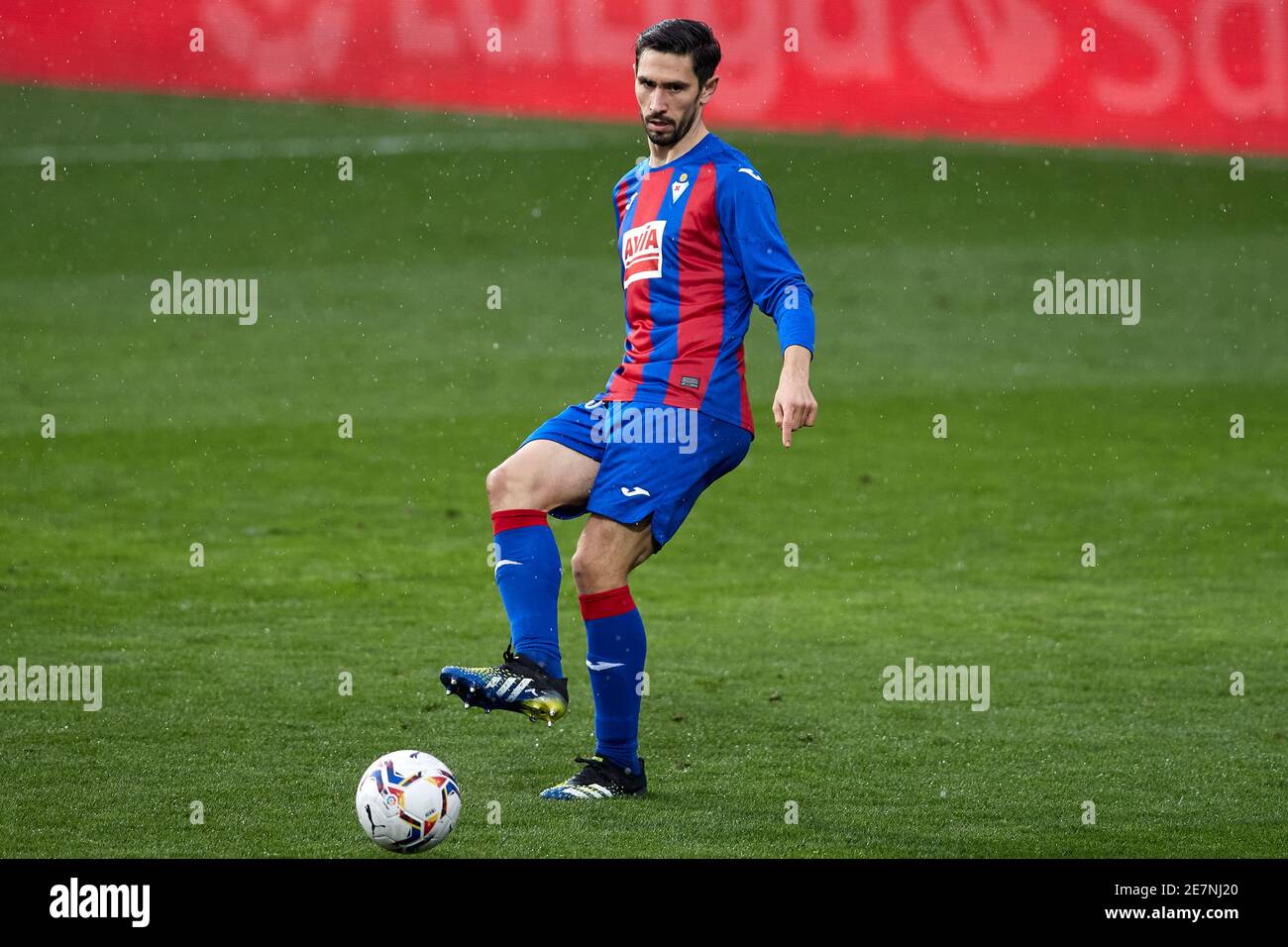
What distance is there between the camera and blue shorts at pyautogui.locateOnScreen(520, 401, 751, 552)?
511 centimetres

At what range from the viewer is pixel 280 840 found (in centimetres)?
476

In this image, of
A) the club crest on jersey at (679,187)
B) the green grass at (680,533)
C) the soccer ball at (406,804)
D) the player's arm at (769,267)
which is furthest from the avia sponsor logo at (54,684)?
the player's arm at (769,267)

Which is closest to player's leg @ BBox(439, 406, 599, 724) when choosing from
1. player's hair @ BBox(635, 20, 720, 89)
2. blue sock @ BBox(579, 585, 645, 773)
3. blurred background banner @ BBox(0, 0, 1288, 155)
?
blue sock @ BBox(579, 585, 645, 773)

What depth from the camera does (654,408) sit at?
520 cm

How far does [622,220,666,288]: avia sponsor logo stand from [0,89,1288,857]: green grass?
1.60 metres

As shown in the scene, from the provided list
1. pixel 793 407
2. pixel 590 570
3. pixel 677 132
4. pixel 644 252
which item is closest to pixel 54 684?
pixel 590 570

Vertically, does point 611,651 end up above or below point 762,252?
below

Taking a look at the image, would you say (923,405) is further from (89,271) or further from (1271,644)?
(89,271)

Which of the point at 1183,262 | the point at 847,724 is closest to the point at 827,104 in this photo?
the point at 1183,262

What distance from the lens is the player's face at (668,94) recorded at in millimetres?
5168

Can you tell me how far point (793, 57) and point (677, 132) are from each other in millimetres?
11416

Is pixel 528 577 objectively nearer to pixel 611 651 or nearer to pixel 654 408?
pixel 611 651

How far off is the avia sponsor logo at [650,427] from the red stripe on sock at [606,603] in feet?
1.50

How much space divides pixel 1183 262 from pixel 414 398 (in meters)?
7.98
